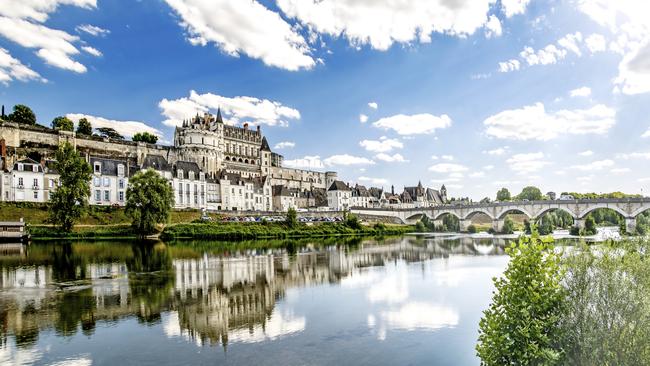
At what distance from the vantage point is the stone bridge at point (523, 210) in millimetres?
53625

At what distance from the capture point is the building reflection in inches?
489

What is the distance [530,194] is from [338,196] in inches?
2407

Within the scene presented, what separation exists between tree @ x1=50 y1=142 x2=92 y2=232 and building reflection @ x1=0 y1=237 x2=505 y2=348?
13928mm

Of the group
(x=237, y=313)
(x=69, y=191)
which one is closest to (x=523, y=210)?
(x=237, y=313)

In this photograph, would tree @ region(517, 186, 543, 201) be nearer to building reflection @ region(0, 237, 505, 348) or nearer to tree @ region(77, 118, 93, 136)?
building reflection @ region(0, 237, 505, 348)

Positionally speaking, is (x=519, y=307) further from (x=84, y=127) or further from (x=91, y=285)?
(x=84, y=127)

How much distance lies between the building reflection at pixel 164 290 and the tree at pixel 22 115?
192ft

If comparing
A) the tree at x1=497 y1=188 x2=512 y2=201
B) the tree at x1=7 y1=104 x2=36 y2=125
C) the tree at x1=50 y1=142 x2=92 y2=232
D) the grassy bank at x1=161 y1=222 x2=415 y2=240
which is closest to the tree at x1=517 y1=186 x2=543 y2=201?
the tree at x1=497 y1=188 x2=512 y2=201

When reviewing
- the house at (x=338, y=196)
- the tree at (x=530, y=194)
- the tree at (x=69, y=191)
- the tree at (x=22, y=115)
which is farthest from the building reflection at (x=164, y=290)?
the tree at (x=530, y=194)

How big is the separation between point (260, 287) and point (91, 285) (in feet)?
25.3

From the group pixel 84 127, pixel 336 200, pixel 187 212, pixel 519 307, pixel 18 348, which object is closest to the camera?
pixel 519 307

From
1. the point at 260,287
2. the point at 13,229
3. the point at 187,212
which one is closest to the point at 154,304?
the point at 260,287

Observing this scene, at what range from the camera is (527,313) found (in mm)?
6926

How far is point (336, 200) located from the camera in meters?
102
